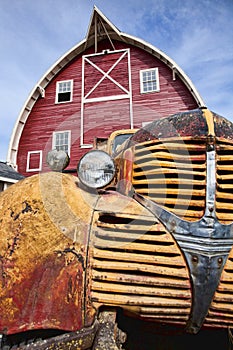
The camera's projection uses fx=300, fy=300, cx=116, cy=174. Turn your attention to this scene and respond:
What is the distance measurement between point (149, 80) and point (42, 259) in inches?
677

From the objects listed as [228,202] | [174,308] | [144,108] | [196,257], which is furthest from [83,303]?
[144,108]

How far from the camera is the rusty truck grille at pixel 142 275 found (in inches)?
78.4

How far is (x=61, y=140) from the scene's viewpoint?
18.4 metres

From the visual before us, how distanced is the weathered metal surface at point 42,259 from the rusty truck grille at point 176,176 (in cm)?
55

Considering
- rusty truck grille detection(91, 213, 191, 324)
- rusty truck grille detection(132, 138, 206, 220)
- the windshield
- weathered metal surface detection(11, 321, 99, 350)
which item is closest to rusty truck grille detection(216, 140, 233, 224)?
rusty truck grille detection(132, 138, 206, 220)

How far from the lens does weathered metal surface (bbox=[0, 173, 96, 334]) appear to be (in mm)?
1938

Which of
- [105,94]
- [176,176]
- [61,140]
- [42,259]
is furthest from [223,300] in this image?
[61,140]

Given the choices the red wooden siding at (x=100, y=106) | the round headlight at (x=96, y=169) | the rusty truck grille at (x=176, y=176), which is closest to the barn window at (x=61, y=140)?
the red wooden siding at (x=100, y=106)

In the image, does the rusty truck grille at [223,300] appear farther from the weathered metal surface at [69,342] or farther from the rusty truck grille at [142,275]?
the weathered metal surface at [69,342]

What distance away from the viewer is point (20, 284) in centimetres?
201

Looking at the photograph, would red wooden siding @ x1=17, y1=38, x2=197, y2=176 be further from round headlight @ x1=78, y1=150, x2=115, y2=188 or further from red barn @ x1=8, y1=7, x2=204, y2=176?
round headlight @ x1=78, y1=150, x2=115, y2=188

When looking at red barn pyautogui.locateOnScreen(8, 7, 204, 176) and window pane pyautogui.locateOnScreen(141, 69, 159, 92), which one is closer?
red barn pyautogui.locateOnScreen(8, 7, 204, 176)

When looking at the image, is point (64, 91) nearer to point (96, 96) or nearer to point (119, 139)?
point (96, 96)

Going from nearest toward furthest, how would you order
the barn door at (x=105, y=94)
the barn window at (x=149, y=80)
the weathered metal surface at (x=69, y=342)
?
1. the weathered metal surface at (x=69, y=342)
2. the barn door at (x=105, y=94)
3. the barn window at (x=149, y=80)
